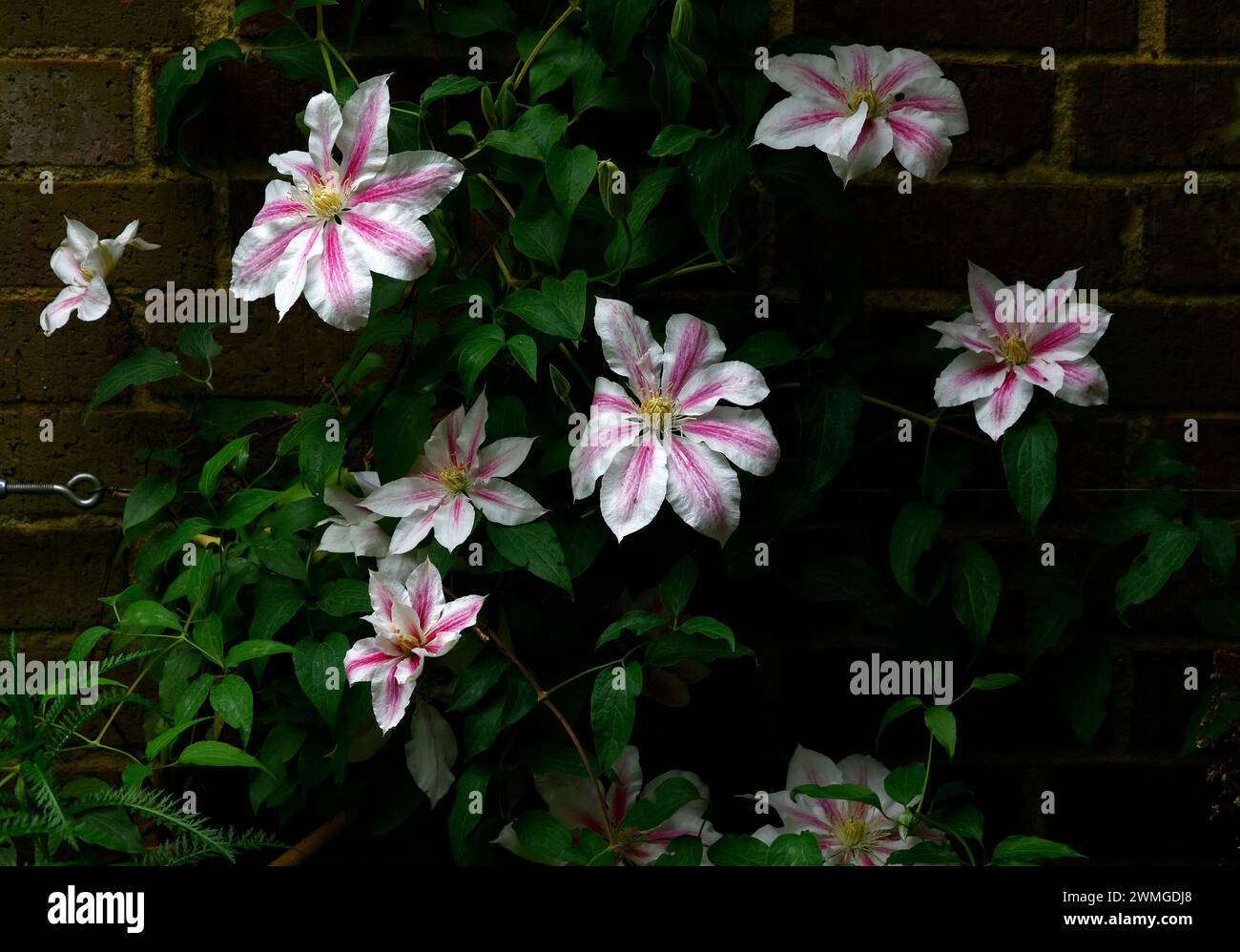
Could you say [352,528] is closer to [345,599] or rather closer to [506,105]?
[345,599]

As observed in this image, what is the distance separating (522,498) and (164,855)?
33 cm

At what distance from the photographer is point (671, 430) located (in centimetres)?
72

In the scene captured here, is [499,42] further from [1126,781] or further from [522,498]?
[1126,781]

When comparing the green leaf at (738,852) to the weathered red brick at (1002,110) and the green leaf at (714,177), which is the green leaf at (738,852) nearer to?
the green leaf at (714,177)

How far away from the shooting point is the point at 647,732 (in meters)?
0.93

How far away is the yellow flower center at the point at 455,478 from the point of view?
2.47 feet

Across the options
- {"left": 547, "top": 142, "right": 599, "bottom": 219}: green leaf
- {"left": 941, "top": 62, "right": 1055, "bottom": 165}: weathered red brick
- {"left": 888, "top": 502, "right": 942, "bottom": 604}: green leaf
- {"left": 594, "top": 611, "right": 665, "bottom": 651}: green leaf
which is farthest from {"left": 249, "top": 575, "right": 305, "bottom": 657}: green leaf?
{"left": 941, "top": 62, "right": 1055, "bottom": 165}: weathered red brick

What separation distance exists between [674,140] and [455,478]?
0.93 feet

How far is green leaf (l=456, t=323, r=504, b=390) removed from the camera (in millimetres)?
689

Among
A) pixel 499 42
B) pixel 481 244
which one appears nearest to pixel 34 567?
pixel 481 244

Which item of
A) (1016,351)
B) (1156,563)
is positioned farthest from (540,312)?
(1156,563)

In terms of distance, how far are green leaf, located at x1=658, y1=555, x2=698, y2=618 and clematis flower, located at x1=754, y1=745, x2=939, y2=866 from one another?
0.17 meters

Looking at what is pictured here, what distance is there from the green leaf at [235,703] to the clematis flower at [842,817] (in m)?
0.37

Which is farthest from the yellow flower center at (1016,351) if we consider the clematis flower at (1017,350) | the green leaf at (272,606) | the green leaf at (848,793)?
the green leaf at (272,606)
